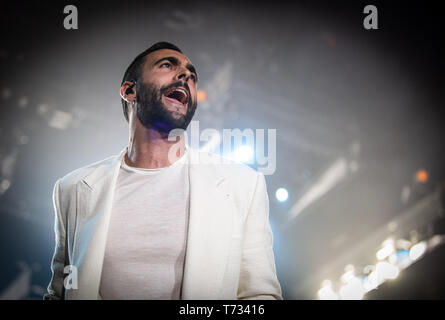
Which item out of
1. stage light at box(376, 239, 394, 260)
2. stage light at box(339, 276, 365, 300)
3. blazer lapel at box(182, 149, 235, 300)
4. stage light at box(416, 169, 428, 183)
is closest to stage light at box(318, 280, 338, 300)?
stage light at box(339, 276, 365, 300)

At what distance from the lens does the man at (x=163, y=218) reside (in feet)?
5.11

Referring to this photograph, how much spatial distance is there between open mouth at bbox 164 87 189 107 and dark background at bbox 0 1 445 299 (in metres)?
1.30

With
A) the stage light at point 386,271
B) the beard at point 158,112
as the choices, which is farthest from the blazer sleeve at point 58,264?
the stage light at point 386,271

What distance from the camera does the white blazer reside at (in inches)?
60.2

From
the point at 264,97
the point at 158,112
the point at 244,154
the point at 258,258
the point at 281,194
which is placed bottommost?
the point at 258,258

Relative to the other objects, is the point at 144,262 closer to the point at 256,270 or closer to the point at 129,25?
the point at 256,270

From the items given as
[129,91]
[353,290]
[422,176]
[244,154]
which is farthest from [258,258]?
[353,290]

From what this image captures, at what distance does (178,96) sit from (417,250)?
5.94 meters

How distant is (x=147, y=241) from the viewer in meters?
1.64

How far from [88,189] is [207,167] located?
87 cm

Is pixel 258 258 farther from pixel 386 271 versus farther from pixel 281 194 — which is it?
pixel 386 271

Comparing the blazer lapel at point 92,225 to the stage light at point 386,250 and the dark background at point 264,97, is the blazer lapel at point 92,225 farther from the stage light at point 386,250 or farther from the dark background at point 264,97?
the stage light at point 386,250

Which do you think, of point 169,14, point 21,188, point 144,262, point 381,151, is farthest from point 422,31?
point 21,188

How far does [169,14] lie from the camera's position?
3.15 m
